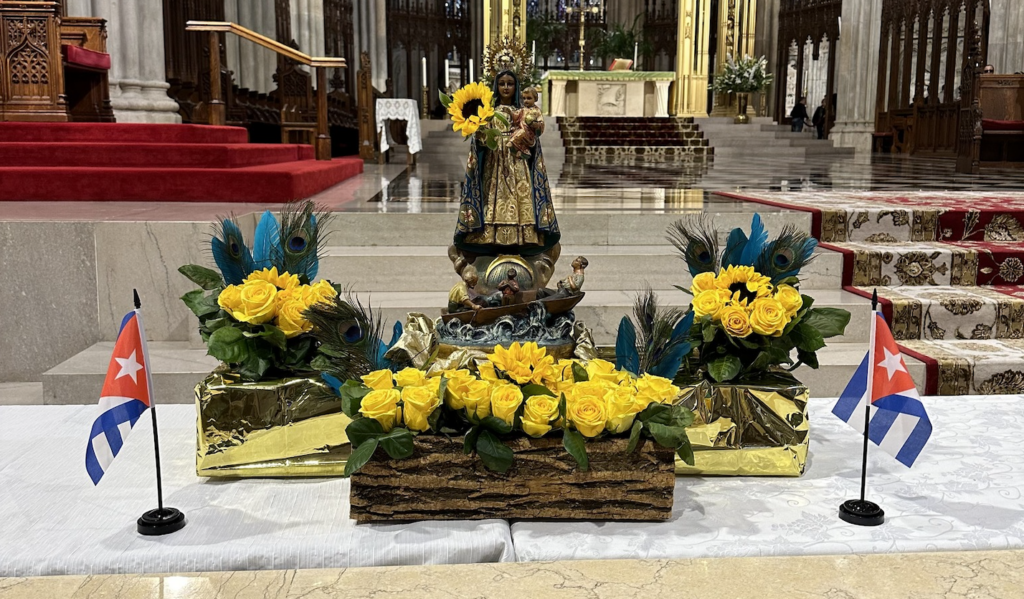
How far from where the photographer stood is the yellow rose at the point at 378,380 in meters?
1.58

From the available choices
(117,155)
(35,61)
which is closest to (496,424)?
(117,155)

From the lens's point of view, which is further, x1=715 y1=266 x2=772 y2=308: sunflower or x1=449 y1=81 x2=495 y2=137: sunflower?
x1=449 y1=81 x2=495 y2=137: sunflower

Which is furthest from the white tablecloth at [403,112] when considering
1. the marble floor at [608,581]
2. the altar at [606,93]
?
the marble floor at [608,581]

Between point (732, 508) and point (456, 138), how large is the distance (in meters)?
14.0

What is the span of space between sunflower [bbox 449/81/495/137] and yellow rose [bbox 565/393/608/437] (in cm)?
89

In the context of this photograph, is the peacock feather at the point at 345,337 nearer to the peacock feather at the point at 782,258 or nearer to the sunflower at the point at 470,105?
the sunflower at the point at 470,105

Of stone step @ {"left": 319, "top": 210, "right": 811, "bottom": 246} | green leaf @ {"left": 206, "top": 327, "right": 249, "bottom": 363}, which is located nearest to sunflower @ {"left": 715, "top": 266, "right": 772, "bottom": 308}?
green leaf @ {"left": 206, "top": 327, "right": 249, "bottom": 363}

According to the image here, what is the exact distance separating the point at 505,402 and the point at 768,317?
62cm

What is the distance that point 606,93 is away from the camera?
1647 centimetres

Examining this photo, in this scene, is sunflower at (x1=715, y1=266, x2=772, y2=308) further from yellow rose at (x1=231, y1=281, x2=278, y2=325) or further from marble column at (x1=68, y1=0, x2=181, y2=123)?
marble column at (x1=68, y1=0, x2=181, y2=123)

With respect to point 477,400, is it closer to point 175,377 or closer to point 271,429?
point 271,429

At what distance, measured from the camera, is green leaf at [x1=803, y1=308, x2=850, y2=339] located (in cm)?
188

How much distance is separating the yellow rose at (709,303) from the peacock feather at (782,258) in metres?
0.15

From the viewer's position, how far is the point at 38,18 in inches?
272
